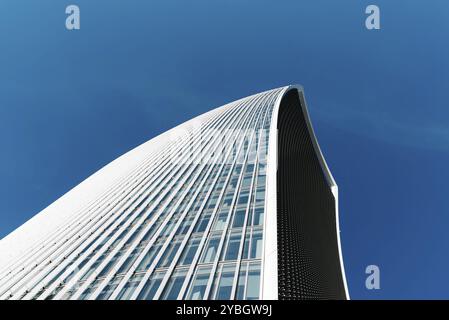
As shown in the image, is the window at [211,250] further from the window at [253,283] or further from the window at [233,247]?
the window at [253,283]

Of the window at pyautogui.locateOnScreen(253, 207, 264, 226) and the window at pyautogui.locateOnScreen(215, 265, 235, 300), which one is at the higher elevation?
the window at pyautogui.locateOnScreen(253, 207, 264, 226)

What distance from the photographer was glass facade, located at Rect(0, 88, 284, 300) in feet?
46.3

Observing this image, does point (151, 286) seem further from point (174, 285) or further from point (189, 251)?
point (189, 251)

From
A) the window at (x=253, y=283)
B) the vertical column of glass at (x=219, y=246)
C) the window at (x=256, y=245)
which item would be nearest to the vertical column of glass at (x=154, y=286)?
the vertical column of glass at (x=219, y=246)

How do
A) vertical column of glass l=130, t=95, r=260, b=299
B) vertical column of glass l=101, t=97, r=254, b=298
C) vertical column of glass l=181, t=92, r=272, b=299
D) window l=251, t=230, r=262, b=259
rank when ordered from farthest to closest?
window l=251, t=230, r=262, b=259, vertical column of glass l=101, t=97, r=254, b=298, vertical column of glass l=181, t=92, r=272, b=299, vertical column of glass l=130, t=95, r=260, b=299

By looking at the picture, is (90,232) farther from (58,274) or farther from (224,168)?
(224,168)

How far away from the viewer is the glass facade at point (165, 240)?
14.1 m

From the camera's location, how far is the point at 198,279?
561 inches

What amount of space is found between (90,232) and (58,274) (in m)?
4.53


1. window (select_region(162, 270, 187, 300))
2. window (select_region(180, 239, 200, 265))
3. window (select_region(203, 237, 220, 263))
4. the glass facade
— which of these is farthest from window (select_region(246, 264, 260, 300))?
window (select_region(180, 239, 200, 265))

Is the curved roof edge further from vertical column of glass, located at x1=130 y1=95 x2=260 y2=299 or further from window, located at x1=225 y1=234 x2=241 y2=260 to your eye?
vertical column of glass, located at x1=130 y1=95 x2=260 y2=299
